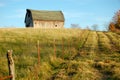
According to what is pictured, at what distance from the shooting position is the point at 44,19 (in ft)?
247

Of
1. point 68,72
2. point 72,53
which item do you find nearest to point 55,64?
→ point 68,72

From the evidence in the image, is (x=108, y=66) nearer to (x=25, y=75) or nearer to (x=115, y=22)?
(x=25, y=75)

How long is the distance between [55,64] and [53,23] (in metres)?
61.9

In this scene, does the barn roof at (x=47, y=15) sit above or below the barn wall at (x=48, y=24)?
above

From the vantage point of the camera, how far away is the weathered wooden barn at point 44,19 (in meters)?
74.5

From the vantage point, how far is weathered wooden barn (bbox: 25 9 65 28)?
74500 millimetres

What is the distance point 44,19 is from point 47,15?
11.0 feet

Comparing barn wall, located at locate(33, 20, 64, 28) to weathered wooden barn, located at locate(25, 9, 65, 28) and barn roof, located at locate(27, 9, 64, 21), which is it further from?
barn roof, located at locate(27, 9, 64, 21)

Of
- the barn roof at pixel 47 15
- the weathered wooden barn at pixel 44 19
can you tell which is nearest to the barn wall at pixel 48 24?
the weathered wooden barn at pixel 44 19

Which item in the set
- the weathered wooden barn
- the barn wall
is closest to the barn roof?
the weathered wooden barn

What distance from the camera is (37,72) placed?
12.5 m

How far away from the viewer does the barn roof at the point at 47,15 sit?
247 feet

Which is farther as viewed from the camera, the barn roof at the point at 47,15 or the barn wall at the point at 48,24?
the barn roof at the point at 47,15

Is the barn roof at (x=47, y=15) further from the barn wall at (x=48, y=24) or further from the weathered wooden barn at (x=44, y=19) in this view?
the barn wall at (x=48, y=24)
